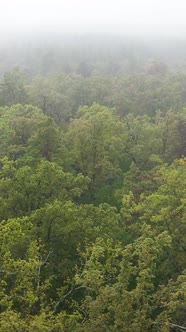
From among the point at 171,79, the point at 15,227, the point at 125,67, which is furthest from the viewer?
the point at 125,67

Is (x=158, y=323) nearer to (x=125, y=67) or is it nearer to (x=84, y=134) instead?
(x=84, y=134)

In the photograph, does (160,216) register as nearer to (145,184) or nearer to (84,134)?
(145,184)

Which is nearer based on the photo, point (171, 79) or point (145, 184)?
point (145, 184)

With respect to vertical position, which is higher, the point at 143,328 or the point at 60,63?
Answer: the point at 60,63

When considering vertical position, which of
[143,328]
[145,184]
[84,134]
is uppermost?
[84,134]

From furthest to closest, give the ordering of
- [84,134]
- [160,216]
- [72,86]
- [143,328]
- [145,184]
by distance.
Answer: [72,86], [84,134], [145,184], [160,216], [143,328]

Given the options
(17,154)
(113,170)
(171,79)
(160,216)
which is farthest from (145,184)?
(171,79)
